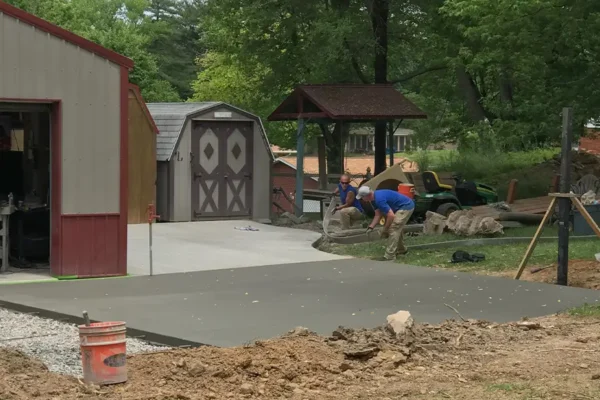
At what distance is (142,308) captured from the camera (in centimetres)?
1330

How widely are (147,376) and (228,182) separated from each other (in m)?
18.1

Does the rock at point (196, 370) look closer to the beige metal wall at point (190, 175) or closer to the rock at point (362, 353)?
the rock at point (362, 353)

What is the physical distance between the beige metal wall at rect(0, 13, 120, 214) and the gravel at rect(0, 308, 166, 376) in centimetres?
337

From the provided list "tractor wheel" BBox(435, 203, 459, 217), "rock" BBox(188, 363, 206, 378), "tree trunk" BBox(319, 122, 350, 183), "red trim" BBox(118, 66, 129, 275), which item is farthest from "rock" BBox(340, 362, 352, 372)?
"tree trunk" BBox(319, 122, 350, 183)

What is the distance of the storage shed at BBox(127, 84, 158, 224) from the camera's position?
82.2 ft

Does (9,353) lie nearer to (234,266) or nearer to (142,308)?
(142,308)

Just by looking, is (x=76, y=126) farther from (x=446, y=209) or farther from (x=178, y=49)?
(x=178, y=49)

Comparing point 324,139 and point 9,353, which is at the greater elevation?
point 324,139

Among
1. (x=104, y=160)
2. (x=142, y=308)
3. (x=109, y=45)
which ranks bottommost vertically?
(x=142, y=308)

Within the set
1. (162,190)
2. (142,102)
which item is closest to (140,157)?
(162,190)

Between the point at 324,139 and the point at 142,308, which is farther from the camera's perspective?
the point at 324,139

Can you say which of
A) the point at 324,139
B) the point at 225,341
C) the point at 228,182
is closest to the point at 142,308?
the point at 225,341

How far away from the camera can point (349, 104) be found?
25.8 m

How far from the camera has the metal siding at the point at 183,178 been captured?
25.7m
